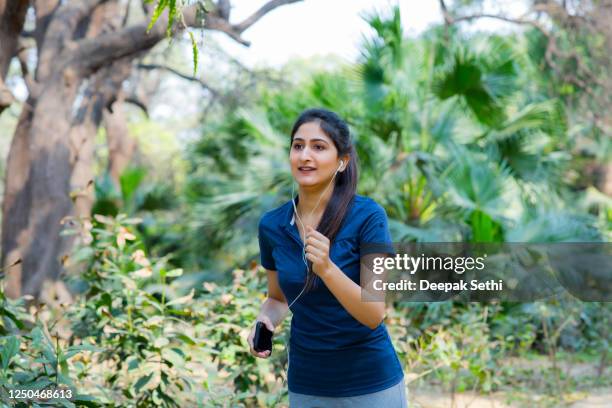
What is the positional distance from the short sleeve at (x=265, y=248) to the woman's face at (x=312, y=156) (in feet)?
0.74

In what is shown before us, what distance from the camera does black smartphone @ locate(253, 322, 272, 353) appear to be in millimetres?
2182

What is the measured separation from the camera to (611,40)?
1016cm

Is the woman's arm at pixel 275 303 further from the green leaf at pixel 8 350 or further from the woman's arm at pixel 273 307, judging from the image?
the green leaf at pixel 8 350

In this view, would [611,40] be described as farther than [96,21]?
Yes

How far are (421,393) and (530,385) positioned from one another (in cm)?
91

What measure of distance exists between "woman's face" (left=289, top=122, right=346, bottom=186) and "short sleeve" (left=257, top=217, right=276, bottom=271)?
0.74ft

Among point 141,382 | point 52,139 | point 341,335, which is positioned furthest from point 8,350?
point 52,139

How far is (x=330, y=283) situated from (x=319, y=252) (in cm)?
9

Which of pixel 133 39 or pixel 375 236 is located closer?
pixel 375 236

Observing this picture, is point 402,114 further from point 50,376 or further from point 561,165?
point 50,376

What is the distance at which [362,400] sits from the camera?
2021 millimetres

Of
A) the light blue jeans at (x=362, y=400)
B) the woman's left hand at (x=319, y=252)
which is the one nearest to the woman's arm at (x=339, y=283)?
the woman's left hand at (x=319, y=252)

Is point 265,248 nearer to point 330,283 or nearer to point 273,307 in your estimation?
point 273,307

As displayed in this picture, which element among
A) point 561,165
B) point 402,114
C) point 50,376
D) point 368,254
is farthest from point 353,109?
point 368,254
